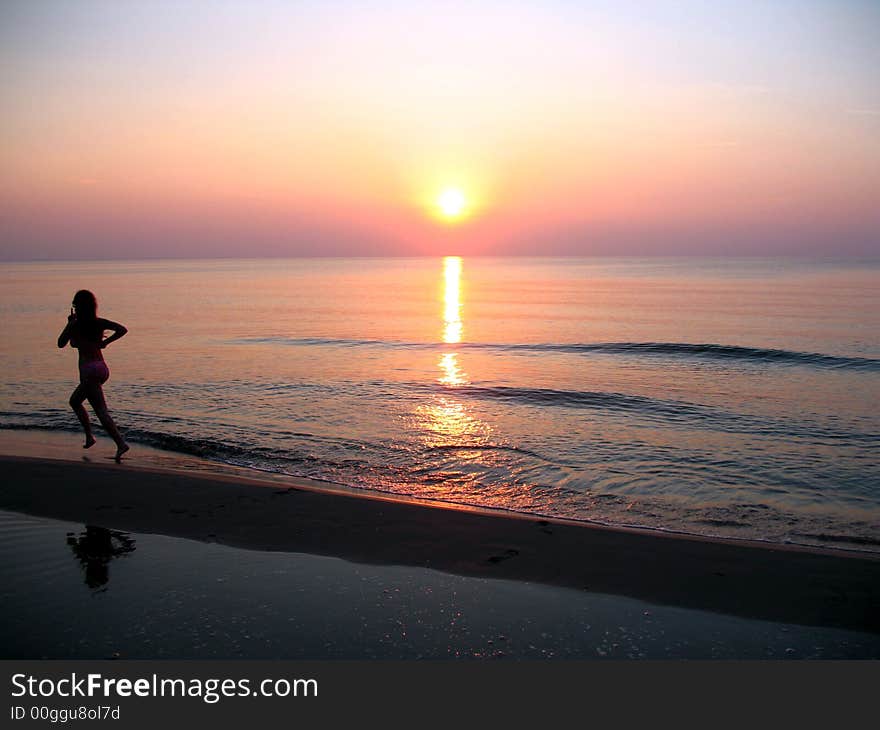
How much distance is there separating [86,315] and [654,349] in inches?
915

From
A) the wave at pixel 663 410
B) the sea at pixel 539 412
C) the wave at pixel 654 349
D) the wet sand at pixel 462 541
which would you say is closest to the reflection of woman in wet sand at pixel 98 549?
the wet sand at pixel 462 541

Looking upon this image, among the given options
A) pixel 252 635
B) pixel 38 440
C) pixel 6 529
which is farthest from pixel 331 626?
pixel 38 440

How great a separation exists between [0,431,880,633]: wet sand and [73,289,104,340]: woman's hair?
6.67 ft

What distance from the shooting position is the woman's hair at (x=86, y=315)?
32.9ft

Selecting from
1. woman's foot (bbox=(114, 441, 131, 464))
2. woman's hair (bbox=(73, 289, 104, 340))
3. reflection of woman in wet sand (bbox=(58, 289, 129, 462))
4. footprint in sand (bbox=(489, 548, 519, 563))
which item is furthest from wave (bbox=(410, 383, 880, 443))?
woman's hair (bbox=(73, 289, 104, 340))

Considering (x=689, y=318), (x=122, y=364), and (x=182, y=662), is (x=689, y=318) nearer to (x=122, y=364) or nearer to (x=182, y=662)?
(x=122, y=364)

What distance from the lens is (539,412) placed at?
52.0 ft

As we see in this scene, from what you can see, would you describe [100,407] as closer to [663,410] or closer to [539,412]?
[539,412]

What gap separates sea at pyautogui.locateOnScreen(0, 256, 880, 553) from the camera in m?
9.59

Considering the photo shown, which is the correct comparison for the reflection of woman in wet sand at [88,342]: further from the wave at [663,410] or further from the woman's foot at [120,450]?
the wave at [663,410]

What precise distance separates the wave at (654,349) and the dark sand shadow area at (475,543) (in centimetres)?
1920

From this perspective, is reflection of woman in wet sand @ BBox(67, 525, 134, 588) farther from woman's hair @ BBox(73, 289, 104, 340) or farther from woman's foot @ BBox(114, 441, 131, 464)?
woman's hair @ BBox(73, 289, 104, 340)

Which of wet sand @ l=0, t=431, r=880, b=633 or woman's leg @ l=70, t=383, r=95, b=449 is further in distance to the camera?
woman's leg @ l=70, t=383, r=95, b=449

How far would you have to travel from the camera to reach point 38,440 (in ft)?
41.3
